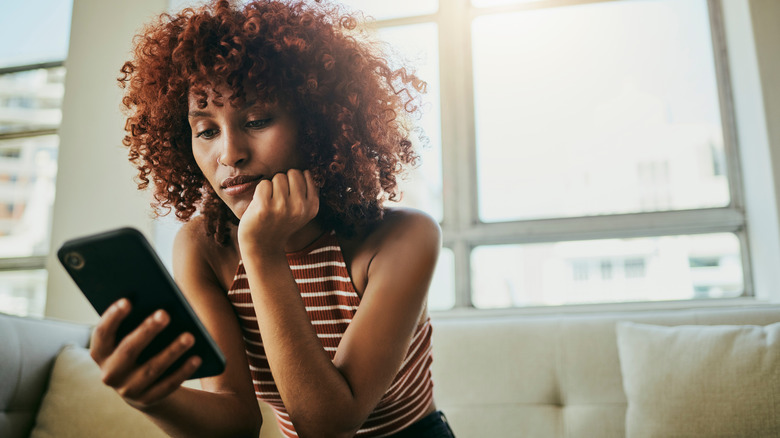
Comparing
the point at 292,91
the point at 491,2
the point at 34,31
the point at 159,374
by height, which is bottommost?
the point at 159,374

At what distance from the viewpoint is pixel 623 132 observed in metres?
2.41

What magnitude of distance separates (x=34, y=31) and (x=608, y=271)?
3067mm

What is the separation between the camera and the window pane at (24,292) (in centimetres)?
281

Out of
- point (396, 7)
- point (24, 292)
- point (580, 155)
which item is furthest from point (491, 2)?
point (24, 292)

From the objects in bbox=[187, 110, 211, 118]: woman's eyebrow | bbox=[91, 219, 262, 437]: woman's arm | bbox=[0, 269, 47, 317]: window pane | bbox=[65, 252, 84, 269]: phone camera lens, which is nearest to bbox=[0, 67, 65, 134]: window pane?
bbox=[0, 269, 47, 317]: window pane

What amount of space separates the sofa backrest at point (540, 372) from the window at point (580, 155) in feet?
1.85

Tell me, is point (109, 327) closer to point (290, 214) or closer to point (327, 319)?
point (290, 214)

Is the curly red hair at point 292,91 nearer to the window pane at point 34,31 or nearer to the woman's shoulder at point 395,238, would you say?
the woman's shoulder at point 395,238

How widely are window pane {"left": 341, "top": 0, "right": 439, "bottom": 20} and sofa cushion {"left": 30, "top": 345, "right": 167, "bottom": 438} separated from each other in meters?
1.84

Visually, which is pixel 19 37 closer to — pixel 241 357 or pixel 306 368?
pixel 241 357

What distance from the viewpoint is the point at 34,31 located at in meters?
3.10

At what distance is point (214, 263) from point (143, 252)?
1.70ft

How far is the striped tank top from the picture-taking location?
1.07m

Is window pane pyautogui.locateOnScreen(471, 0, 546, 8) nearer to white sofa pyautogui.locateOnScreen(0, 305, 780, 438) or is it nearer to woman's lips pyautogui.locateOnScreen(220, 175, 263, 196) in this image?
white sofa pyautogui.locateOnScreen(0, 305, 780, 438)
